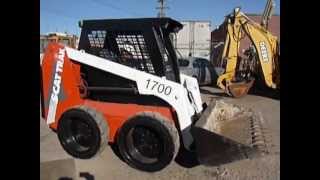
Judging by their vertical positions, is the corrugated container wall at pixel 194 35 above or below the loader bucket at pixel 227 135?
above

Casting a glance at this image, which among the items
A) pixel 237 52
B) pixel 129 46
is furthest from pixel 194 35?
pixel 129 46

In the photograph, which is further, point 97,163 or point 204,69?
point 204,69

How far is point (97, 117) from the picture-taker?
20.4 feet

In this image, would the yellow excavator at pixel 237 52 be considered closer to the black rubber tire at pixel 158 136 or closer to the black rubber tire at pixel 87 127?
the black rubber tire at pixel 87 127

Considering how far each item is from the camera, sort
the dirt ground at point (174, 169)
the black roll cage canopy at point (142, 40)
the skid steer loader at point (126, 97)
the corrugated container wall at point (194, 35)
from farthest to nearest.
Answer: the corrugated container wall at point (194, 35), the black roll cage canopy at point (142, 40), the skid steer loader at point (126, 97), the dirt ground at point (174, 169)

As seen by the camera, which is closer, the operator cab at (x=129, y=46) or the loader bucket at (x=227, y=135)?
the loader bucket at (x=227, y=135)

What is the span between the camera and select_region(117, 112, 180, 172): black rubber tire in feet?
18.7

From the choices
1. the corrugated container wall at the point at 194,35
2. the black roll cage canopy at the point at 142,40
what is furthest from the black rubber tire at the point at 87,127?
the corrugated container wall at the point at 194,35

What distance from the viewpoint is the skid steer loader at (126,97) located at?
5.95m
